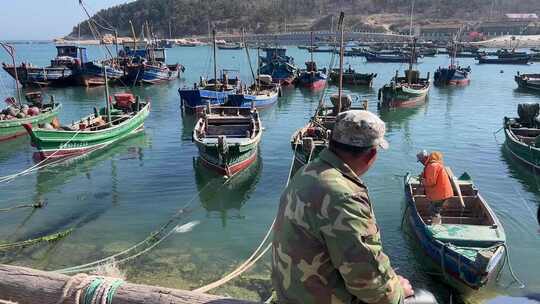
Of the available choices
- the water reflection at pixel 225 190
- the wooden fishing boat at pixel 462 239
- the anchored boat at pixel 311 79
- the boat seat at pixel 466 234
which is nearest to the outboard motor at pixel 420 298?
the wooden fishing boat at pixel 462 239

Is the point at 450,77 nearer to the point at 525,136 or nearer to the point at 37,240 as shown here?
the point at 525,136

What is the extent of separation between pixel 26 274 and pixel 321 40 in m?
146

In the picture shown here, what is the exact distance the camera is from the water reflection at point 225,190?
13.9m

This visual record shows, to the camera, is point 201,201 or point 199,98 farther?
point 199,98

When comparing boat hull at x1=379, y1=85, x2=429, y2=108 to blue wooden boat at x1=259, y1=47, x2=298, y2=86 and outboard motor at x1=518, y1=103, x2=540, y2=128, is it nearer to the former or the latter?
outboard motor at x1=518, y1=103, x2=540, y2=128

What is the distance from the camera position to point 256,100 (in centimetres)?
3119

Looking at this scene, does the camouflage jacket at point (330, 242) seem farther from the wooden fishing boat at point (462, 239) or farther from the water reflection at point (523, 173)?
the water reflection at point (523, 173)

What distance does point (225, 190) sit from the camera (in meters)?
15.6

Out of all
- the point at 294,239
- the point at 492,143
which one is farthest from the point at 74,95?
the point at 294,239

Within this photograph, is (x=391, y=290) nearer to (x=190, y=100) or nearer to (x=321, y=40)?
(x=190, y=100)

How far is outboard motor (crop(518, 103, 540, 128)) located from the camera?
20.3 m

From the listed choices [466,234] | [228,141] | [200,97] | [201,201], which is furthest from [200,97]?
[466,234]

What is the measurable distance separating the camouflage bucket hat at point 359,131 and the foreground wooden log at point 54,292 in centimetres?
145

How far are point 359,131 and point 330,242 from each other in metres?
0.66
